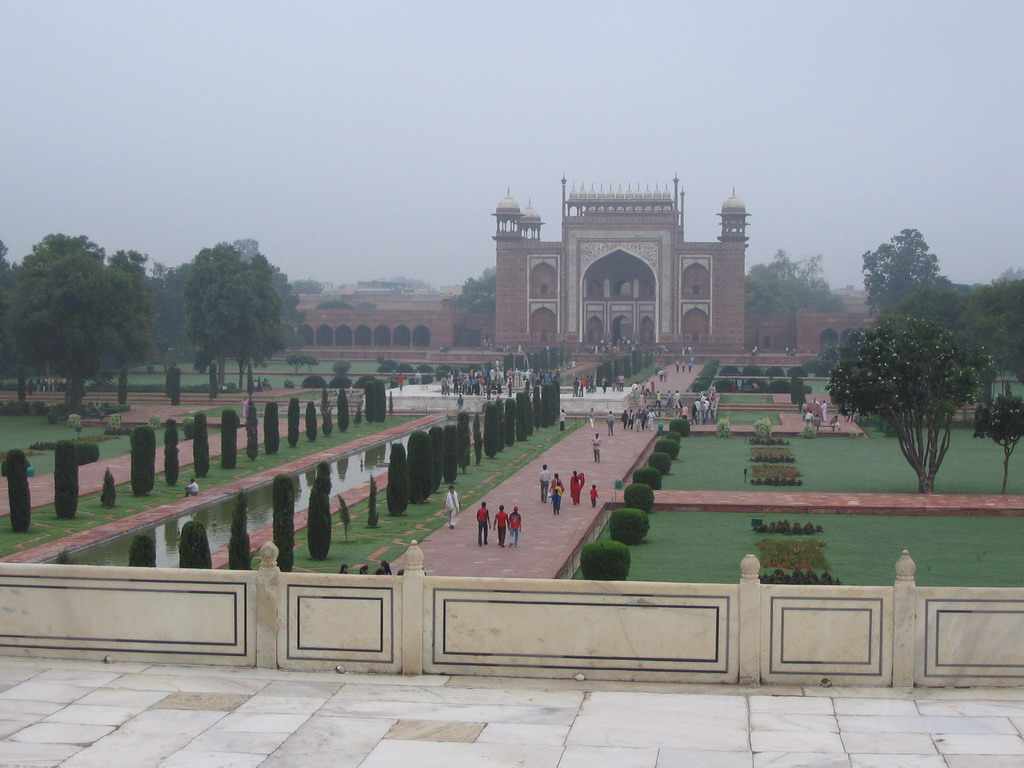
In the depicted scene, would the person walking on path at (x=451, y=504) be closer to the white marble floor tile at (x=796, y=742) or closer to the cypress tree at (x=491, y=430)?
the cypress tree at (x=491, y=430)

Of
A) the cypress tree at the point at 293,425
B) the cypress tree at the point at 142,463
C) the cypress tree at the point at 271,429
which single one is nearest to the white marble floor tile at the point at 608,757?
the cypress tree at the point at 142,463

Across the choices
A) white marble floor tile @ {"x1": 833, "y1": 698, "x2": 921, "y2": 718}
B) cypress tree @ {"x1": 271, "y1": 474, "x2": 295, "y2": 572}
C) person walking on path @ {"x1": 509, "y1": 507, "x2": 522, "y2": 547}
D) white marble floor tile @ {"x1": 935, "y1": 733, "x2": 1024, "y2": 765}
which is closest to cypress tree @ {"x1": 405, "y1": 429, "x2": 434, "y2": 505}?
person walking on path @ {"x1": 509, "y1": 507, "x2": 522, "y2": 547}

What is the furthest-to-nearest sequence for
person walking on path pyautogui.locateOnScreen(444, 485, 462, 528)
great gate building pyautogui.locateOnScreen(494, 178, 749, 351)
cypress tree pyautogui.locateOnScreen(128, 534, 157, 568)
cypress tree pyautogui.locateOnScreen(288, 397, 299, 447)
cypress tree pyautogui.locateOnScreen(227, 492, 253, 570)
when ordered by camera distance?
great gate building pyautogui.locateOnScreen(494, 178, 749, 351), cypress tree pyautogui.locateOnScreen(288, 397, 299, 447), person walking on path pyautogui.locateOnScreen(444, 485, 462, 528), cypress tree pyautogui.locateOnScreen(227, 492, 253, 570), cypress tree pyautogui.locateOnScreen(128, 534, 157, 568)

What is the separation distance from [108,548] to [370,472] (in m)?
6.87

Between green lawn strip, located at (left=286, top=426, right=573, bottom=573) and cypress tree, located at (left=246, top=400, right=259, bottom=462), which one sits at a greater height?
cypress tree, located at (left=246, top=400, right=259, bottom=462)

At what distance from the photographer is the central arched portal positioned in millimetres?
55656

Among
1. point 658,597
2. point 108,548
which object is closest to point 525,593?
point 658,597

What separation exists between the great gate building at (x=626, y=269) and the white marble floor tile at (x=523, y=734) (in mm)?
48631

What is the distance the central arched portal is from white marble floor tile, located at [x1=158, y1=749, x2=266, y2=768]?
50348mm

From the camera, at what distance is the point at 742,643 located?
5859mm

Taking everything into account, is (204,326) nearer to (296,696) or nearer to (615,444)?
(615,444)

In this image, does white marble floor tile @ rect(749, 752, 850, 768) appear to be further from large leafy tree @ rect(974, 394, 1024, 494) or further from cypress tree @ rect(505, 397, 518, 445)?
cypress tree @ rect(505, 397, 518, 445)

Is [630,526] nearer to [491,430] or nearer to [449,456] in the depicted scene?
[449,456]

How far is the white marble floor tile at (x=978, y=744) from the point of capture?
16.0ft
